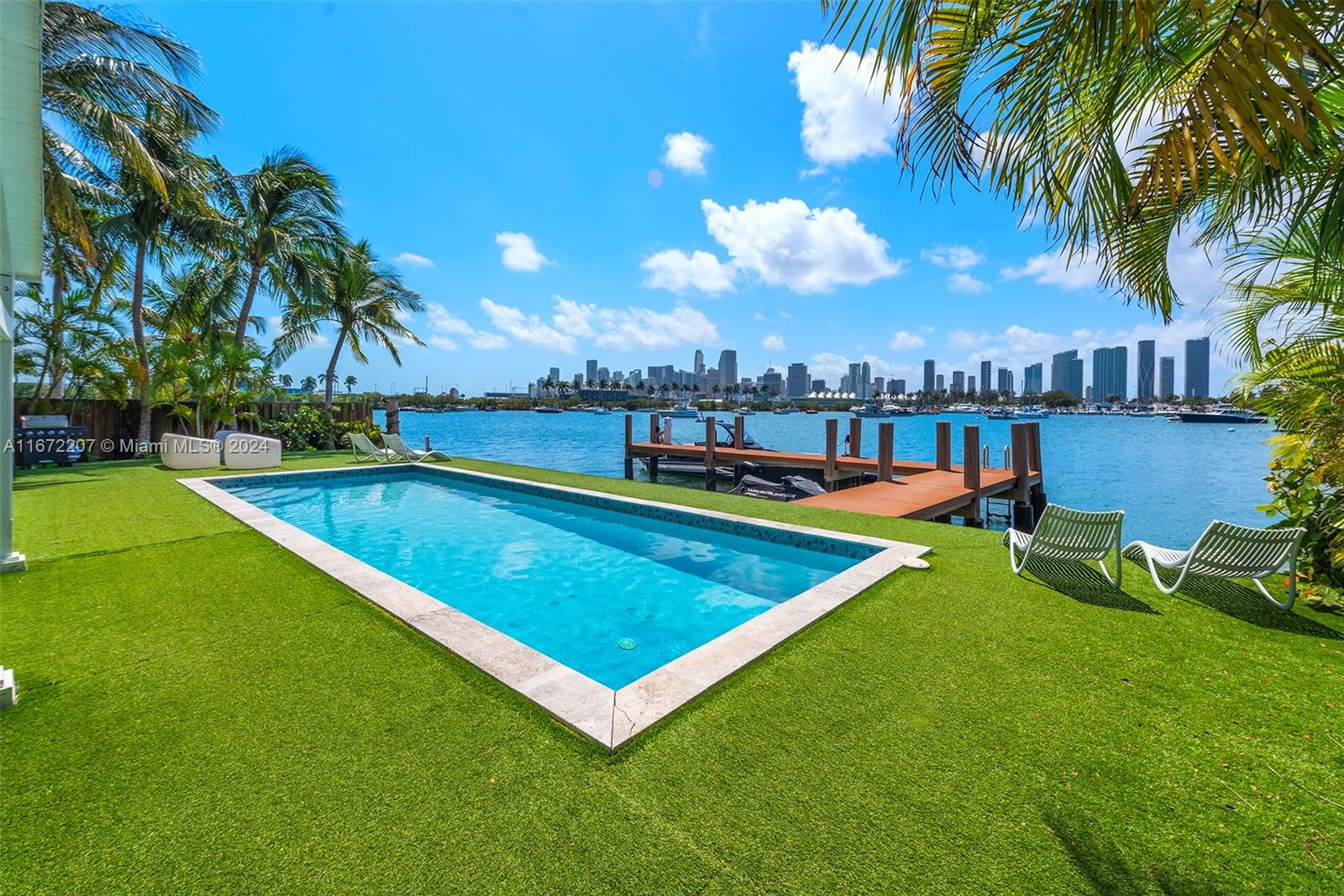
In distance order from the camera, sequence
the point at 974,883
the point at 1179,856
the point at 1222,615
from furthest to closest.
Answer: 1. the point at 1222,615
2. the point at 1179,856
3. the point at 974,883

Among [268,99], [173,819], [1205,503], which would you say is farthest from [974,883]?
[1205,503]

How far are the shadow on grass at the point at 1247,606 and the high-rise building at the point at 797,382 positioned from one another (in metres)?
127

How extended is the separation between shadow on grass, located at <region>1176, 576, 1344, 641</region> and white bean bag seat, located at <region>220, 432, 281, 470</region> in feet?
54.7

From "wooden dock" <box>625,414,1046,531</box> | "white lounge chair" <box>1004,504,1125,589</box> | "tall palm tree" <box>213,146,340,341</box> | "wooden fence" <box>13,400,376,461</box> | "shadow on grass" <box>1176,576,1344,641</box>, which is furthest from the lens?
"tall palm tree" <box>213,146,340,341</box>

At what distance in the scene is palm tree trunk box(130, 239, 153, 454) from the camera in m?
15.1

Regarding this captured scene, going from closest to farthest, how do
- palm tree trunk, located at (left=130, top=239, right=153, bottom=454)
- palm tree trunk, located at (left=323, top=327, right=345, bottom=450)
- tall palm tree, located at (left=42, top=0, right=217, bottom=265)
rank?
tall palm tree, located at (left=42, top=0, right=217, bottom=265) < palm tree trunk, located at (left=130, top=239, right=153, bottom=454) < palm tree trunk, located at (left=323, top=327, right=345, bottom=450)

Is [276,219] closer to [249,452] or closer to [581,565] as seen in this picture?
[249,452]

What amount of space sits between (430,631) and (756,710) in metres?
2.32

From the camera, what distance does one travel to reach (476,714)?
2816mm

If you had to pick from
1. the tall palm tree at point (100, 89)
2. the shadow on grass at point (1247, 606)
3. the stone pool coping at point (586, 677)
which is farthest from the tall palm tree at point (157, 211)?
the shadow on grass at point (1247, 606)

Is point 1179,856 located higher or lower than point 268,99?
lower

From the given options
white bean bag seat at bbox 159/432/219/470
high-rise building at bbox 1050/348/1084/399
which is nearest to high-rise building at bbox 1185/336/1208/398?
white bean bag seat at bbox 159/432/219/470

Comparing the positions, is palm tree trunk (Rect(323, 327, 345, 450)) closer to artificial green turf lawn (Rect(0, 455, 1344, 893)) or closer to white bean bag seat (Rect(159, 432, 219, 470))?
white bean bag seat (Rect(159, 432, 219, 470))

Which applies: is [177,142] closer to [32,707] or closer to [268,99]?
[268,99]
